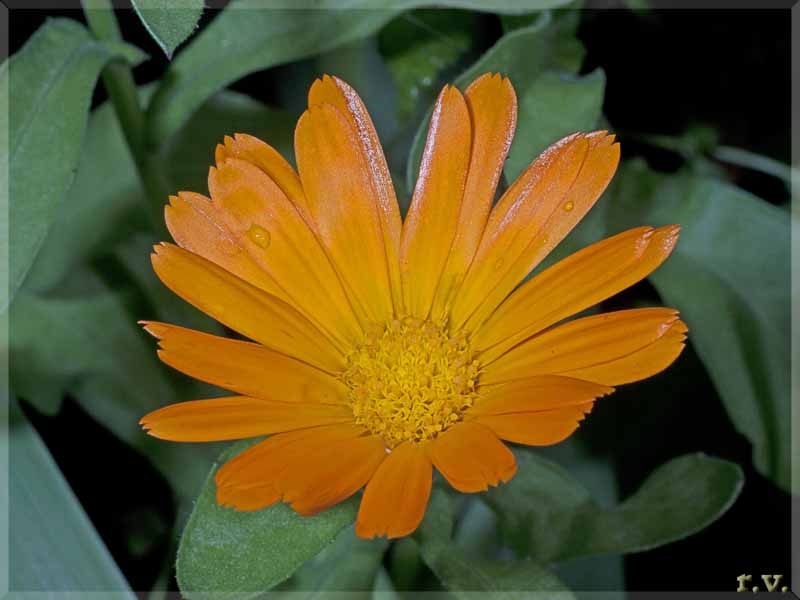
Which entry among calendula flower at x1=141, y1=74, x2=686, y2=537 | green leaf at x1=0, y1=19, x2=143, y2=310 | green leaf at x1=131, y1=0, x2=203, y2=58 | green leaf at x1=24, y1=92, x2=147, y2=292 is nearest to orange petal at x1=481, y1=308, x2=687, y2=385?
calendula flower at x1=141, y1=74, x2=686, y2=537

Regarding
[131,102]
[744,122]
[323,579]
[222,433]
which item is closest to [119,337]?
[131,102]

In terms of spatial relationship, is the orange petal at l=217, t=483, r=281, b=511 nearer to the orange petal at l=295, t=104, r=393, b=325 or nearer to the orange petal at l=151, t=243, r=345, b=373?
the orange petal at l=151, t=243, r=345, b=373

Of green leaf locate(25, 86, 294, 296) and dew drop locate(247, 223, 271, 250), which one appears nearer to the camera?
A: dew drop locate(247, 223, 271, 250)

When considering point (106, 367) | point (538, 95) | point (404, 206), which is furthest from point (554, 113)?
point (106, 367)

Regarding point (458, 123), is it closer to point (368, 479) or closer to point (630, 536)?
point (368, 479)

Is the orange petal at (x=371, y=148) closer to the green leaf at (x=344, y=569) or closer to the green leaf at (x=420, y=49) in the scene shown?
the green leaf at (x=344, y=569)

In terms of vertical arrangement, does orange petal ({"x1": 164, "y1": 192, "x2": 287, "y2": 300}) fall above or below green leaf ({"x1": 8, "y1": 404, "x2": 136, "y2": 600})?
above
